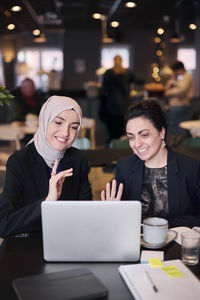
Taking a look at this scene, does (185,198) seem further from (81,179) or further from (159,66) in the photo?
(159,66)

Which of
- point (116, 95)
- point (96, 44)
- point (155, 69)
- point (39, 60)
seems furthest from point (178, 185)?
point (39, 60)

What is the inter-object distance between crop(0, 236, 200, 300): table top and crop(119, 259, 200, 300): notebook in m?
0.04

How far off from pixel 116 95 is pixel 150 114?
207 inches

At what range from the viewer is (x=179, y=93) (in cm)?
770

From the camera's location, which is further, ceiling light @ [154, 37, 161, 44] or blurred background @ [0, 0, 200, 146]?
ceiling light @ [154, 37, 161, 44]

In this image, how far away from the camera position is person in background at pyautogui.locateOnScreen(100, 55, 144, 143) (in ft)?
24.1

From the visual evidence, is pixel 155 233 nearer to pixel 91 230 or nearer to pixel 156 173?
pixel 91 230

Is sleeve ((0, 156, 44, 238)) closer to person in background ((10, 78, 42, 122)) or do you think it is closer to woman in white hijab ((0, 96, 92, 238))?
woman in white hijab ((0, 96, 92, 238))

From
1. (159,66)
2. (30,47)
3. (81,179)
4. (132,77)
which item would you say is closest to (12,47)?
(30,47)

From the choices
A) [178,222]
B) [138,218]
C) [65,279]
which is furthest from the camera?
[178,222]

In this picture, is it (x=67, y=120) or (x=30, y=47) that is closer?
(x=67, y=120)

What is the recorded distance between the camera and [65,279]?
57.6 inches

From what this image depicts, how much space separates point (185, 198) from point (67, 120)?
2.63 feet

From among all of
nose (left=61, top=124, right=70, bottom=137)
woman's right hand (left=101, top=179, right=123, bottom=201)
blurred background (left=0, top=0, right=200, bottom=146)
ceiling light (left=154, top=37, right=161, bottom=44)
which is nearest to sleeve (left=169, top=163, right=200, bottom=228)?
woman's right hand (left=101, top=179, right=123, bottom=201)
